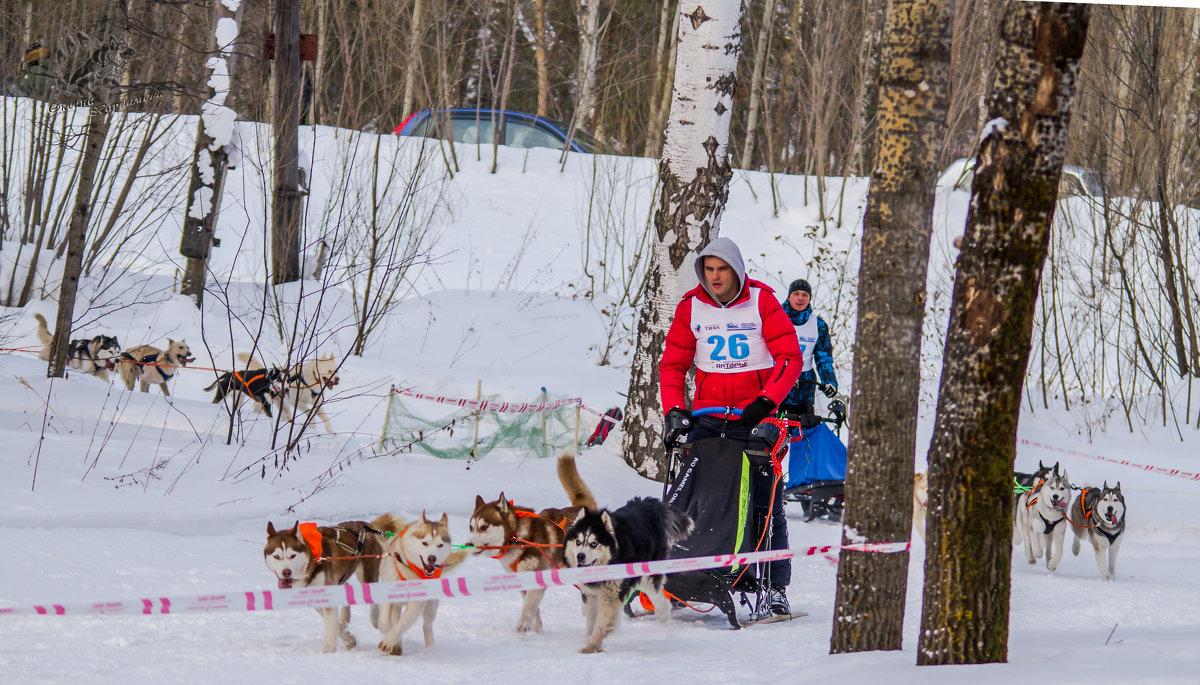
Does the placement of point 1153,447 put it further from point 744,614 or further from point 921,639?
point 921,639

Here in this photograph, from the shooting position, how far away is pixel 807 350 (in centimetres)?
736

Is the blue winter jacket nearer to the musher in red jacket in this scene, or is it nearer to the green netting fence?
the green netting fence

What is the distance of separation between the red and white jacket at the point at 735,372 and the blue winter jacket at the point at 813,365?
2445 millimetres

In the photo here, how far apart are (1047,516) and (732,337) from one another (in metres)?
3.20

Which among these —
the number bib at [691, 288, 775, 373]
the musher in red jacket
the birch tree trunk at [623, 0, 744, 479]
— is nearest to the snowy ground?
the musher in red jacket

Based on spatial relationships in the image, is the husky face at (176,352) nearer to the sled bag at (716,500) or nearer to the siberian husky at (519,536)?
the siberian husky at (519,536)

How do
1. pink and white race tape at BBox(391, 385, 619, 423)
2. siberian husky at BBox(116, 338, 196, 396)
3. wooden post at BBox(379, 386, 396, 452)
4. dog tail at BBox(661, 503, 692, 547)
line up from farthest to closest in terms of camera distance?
siberian husky at BBox(116, 338, 196, 396), pink and white race tape at BBox(391, 385, 619, 423), wooden post at BBox(379, 386, 396, 452), dog tail at BBox(661, 503, 692, 547)

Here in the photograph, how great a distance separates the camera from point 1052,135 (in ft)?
9.48

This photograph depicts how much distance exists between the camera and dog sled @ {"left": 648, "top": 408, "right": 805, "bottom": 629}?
4.78m

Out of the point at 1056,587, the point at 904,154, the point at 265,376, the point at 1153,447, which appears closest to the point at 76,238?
the point at 265,376

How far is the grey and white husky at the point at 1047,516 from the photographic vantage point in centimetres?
691

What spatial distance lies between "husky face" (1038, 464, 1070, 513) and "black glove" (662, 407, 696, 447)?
3208 millimetres

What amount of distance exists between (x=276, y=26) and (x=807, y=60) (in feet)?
23.9

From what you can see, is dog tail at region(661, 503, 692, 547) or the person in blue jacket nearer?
dog tail at region(661, 503, 692, 547)
